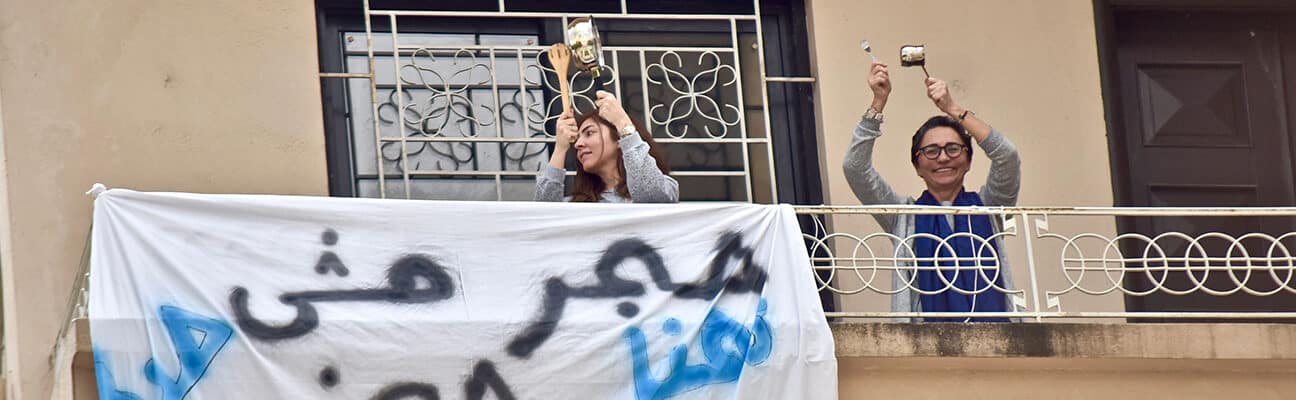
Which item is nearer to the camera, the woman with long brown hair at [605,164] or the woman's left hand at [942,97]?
the woman with long brown hair at [605,164]

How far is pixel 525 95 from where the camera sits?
38.4ft

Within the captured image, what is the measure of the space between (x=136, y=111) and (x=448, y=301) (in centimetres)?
230

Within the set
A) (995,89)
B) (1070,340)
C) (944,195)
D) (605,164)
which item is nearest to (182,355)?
(605,164)

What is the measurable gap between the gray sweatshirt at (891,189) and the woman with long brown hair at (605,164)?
2.93ft

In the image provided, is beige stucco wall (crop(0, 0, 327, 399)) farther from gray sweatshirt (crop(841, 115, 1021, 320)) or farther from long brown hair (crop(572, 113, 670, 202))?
gray sweatshirt (crop(841, 115, 1021, 320))

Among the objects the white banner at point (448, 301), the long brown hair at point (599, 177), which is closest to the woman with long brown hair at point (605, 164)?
the long brown hair at point (599, 177)

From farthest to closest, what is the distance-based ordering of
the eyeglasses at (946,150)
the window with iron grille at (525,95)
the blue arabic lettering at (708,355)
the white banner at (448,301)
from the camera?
the window with iron grille at (525,95) < the eyeglasses at (946,150) < the blue arabic lettering at (708,355) < the white banner at (448,301)

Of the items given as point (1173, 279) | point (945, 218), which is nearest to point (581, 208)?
point (945, 218)

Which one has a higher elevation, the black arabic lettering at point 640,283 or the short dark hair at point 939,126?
the short dark hair at point 939,126

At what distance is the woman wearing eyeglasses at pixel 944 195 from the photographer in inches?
410

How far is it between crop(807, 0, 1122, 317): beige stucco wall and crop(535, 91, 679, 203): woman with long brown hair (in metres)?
1.79

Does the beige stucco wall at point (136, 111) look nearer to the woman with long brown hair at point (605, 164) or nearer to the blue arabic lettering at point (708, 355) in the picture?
the woman with long brown hair at point (605, 164)

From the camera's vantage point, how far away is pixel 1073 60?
12.3 m

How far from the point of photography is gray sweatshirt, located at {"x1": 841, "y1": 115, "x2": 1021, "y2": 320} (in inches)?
411
